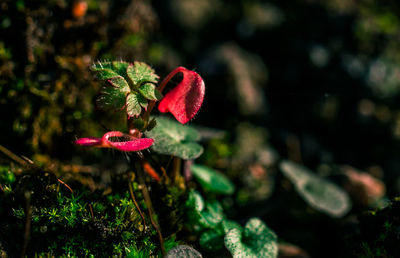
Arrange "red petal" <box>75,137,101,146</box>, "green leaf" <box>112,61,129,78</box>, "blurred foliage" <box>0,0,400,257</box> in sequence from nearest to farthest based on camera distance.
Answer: "red petal" <box>75,137,101,146</box> < "green leaf" <box>112,61,129,78</box> < "blurred foliage" <box>0,0,400,257</box>

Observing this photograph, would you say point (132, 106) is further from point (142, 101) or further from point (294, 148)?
point (294, 148)

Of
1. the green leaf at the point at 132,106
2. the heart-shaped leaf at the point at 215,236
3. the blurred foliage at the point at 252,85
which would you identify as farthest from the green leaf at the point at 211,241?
the green leaf at the point at 132,106

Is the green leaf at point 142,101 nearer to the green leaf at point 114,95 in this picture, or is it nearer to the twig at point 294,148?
the green leaf at point 114,95

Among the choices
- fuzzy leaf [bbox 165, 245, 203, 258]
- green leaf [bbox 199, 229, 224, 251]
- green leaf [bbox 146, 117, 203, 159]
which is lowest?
green leaf [bbox 199, 229, 224, 251]

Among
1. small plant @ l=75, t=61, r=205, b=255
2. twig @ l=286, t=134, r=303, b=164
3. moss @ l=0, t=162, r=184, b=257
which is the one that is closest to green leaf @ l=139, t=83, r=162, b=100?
small plant @ l=75, t=61, r=205, b=255

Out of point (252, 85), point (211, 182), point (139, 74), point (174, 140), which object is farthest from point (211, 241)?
point (252, 85)

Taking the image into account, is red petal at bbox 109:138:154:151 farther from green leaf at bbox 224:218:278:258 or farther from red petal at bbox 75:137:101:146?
green leaf at bbox 224:218:278:258

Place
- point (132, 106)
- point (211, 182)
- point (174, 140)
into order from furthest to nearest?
point (211, 182) < point (174, 140) < point (132, 106)

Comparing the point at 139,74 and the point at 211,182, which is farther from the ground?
the point at 139,74
